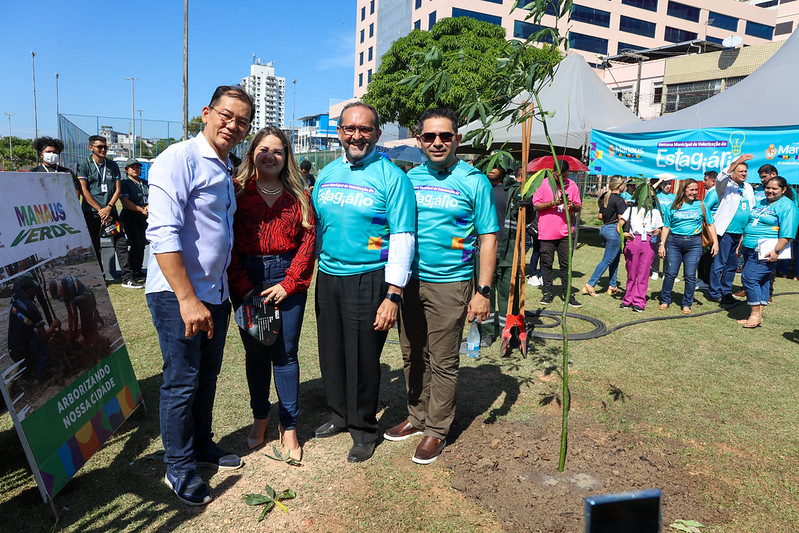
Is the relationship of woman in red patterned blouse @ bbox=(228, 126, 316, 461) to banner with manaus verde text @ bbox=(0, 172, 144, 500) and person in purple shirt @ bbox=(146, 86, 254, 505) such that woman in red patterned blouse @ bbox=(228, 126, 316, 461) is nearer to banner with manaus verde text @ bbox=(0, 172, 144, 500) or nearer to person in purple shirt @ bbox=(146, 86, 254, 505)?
person in purple shirt @ bbox=(146, 86, 254, 505)

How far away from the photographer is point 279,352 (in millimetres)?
3012

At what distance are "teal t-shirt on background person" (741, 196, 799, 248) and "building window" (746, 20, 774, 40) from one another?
196ft

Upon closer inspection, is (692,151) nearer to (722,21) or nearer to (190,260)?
(190,260)

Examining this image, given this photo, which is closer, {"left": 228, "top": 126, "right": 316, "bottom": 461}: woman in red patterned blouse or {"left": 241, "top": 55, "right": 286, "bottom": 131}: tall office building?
{"left": 228, "top": 126, "right": 316, "bottom": 461}: woman in red patterned blouse

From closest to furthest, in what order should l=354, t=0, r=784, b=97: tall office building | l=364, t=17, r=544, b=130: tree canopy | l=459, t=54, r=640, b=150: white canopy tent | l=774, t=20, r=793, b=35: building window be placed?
l=459, t=54, r=640, b=150: white canopy tent < l=364, t=17, r=544, b=130: tree canopy < l=354, t=0, r=784, b=97: tall office building < l=774, t=20, r=793, b=35: building window

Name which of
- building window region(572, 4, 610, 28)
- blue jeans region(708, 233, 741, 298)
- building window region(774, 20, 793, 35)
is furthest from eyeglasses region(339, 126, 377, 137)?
building window region(774, 20, 793, 35)

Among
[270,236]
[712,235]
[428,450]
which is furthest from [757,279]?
[270,236]

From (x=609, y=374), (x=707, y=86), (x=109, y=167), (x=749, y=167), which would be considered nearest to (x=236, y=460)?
(x=609, y=374)

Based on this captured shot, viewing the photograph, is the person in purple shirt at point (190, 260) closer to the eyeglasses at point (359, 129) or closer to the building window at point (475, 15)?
the eyeglasses at point (359, 129)

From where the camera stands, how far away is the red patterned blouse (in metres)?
2.80

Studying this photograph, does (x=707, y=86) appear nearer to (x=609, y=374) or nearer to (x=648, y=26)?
(x=648, y=26)

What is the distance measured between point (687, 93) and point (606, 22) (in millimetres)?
19162

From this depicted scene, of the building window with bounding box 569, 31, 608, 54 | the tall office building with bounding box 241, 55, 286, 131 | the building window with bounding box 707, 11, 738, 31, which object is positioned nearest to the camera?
the building window with bounding box 569, 31, 608, 54

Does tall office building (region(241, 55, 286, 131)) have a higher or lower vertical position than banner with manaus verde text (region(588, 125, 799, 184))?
higher
